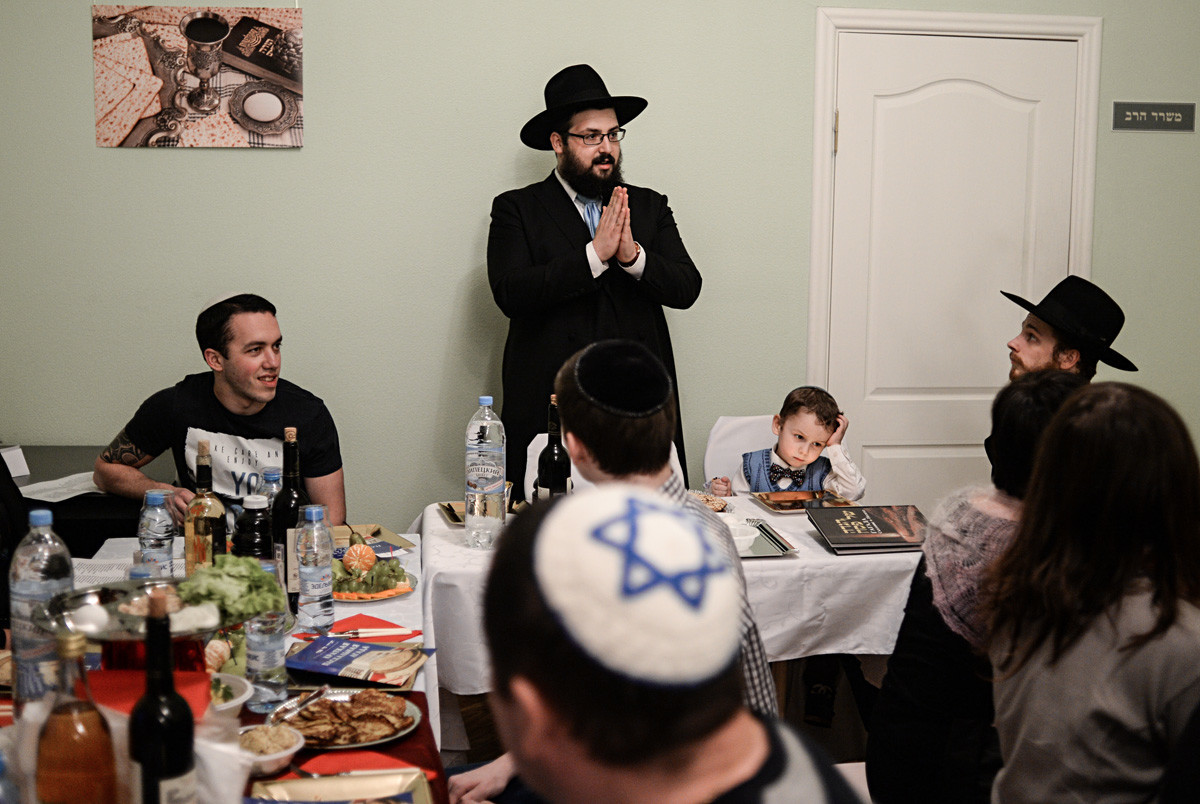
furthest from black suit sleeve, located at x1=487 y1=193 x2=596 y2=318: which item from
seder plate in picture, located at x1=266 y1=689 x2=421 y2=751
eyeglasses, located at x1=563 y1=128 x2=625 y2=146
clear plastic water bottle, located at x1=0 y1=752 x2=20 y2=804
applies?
clear plastic water bottle, located at x1=0 y1=752 x2=20 y2=804

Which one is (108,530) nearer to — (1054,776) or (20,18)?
(20,18)

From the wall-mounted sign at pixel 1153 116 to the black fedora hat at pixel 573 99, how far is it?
201 centimetres

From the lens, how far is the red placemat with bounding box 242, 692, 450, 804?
1.29 meters

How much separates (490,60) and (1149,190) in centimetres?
264

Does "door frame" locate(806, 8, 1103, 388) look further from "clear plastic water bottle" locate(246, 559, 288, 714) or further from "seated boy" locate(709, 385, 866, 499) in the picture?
"clear plastic water bottle" locate(246, 559, 288, 714)

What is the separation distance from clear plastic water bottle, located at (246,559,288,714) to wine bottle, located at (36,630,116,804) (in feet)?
1.42

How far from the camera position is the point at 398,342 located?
3736 millimetres

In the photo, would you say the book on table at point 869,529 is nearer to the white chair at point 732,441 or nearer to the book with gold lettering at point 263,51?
the white chair at point 732,441

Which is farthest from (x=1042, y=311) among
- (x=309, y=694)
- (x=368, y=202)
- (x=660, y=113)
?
(x=309, y=694)

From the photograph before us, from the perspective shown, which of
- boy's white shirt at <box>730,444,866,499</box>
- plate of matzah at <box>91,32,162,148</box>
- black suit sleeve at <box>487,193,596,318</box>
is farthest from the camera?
plate of matzah at <box>91,32,162,148</box>

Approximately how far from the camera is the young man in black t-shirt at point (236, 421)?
271cm

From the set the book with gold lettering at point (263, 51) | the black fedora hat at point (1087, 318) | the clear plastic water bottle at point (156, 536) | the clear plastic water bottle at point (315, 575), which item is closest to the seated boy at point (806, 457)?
the black fedora hat at point (1087, 318)

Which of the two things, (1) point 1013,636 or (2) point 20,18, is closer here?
(1) point 1013,636

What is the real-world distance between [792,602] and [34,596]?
1595 mm
